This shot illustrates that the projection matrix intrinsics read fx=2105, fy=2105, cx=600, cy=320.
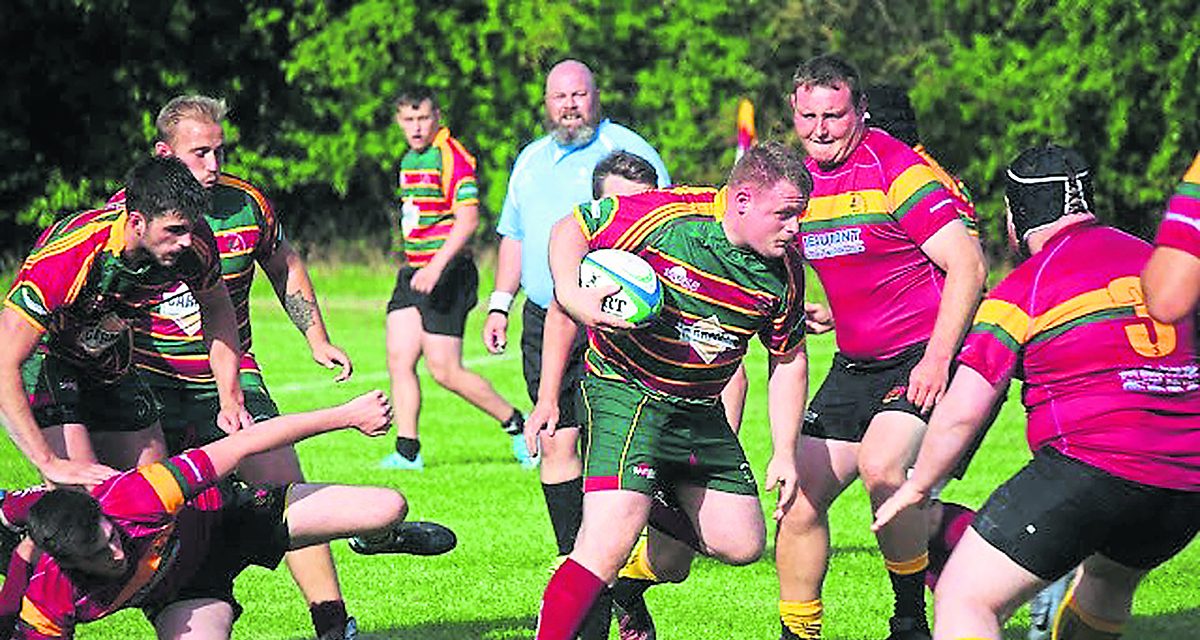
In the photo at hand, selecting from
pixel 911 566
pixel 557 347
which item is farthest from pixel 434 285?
pixel 557 347

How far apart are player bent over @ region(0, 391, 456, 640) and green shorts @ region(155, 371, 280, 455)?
37.1 inches

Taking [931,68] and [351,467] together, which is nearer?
[351,467]

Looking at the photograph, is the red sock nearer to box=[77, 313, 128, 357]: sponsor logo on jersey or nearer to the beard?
box=[77, 313, 128, 357]: sponsor logo on jersey

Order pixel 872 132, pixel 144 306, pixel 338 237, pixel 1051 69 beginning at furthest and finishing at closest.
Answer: pixel 338 237, pixel 1051 69, pixel 872 132, pixel 144 306

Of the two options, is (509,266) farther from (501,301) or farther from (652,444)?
(652,444)

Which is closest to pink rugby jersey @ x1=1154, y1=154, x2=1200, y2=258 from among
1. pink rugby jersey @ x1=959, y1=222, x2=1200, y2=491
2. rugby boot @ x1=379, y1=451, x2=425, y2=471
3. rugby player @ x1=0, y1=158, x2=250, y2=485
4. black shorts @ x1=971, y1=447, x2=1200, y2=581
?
pink rugby jersey @ x1=959, y1=222, x2=1200, y2=491

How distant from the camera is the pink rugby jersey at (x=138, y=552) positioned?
6227 millimetres

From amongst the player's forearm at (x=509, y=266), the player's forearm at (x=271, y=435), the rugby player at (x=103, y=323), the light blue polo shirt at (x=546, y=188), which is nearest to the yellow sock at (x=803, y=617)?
the player's forearm at (x=271, y=435)

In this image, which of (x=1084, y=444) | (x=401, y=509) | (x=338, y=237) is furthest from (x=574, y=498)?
(x=338, y=237)

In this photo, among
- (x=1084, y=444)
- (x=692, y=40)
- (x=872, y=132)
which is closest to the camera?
(x=1084, y=444)

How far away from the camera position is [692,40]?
25.5 m

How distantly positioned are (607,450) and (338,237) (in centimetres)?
2072

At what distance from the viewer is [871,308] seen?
7.68m

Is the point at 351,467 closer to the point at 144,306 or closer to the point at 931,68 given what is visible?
the point at 144,306
